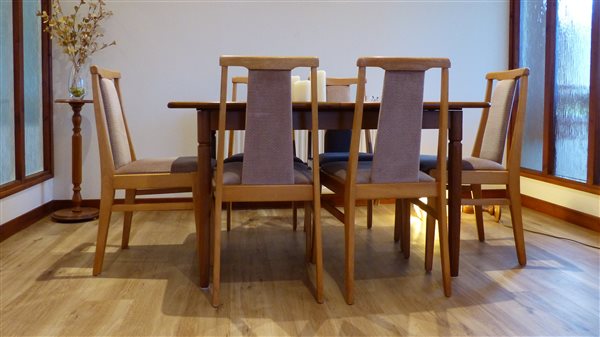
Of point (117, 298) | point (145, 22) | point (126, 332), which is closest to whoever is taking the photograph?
point (126, 332)

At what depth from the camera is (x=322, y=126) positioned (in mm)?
2162

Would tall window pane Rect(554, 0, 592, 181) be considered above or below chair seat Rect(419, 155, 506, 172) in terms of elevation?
above

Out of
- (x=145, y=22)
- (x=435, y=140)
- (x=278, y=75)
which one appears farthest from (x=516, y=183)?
(x=145, y=22)

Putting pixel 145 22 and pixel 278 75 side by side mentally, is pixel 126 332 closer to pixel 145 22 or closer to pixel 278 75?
pixel 278 75

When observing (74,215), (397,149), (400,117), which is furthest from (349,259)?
(74,215)

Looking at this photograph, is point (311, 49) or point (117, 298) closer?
point (117, 298)

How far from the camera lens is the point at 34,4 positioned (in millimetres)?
3525

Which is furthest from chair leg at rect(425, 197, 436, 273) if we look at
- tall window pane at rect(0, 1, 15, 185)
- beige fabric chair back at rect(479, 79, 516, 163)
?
tall window pane at rect(0, 1, 15, 185)

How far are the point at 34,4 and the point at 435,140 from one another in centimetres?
302

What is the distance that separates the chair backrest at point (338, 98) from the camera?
337cm

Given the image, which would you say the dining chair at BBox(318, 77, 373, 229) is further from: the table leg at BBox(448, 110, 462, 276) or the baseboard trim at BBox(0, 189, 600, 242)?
the table leg at BBox(448, 110, 462, 276)

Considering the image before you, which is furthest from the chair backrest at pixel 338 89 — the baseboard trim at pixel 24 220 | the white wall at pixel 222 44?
the baseboard trim at pixel 24 220

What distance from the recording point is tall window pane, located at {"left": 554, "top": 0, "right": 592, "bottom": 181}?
3.37m

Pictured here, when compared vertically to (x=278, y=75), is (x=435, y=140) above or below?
below
